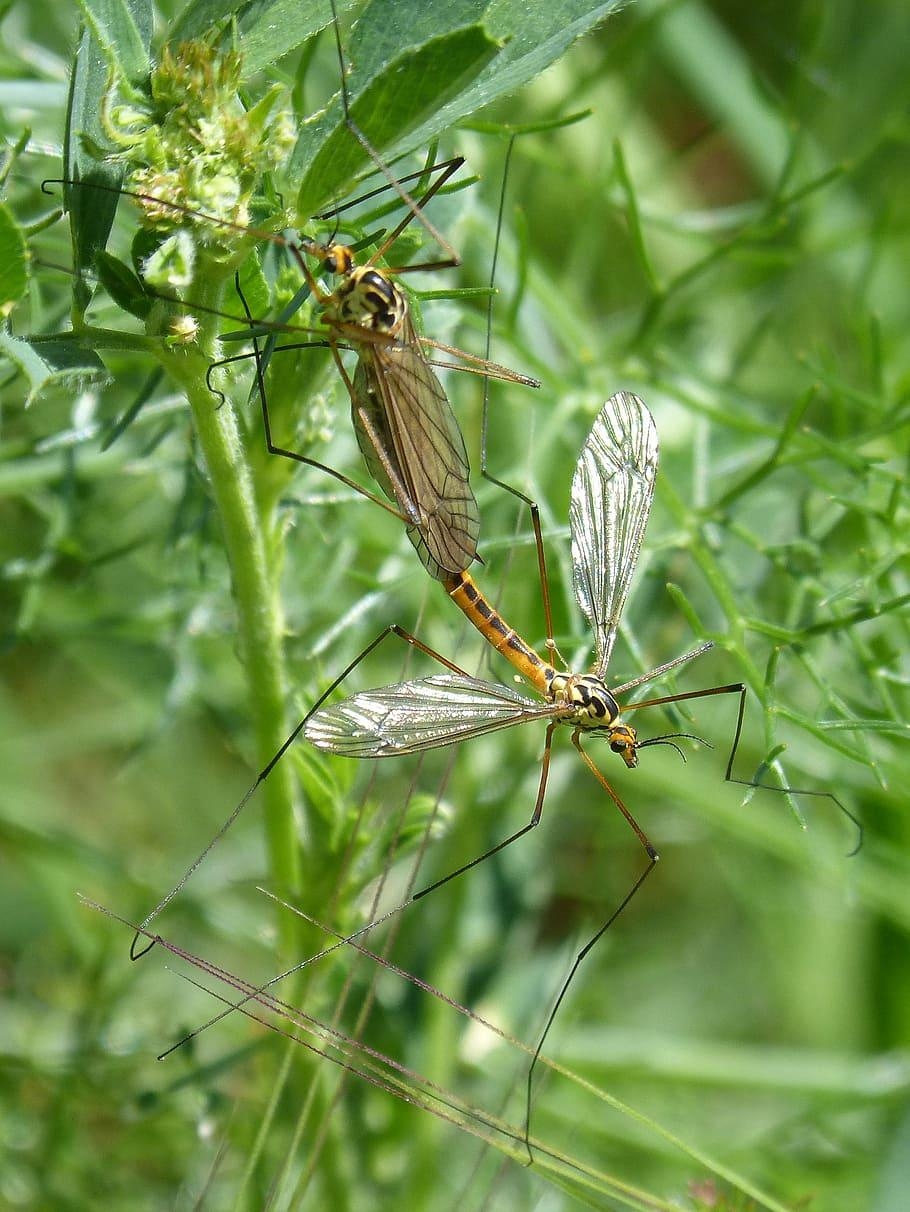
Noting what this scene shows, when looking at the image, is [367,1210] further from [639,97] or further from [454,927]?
[639,97]

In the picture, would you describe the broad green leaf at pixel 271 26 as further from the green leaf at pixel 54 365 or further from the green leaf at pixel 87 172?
the green leaf at pixel 54 365

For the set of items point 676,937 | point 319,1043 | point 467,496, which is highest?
point 467,496

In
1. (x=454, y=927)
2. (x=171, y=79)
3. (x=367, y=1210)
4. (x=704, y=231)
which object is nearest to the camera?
(x=171, y=79)

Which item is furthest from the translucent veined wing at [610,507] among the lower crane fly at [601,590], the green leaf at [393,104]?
the green leaf at [393,104]

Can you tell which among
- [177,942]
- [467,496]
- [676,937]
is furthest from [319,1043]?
[676,937]

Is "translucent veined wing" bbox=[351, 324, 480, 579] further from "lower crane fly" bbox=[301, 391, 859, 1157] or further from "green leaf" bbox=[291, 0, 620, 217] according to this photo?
"green leaf" bbox=[291, 0, 620, 217]

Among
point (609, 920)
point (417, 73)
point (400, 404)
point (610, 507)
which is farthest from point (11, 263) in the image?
point (609, 920)
